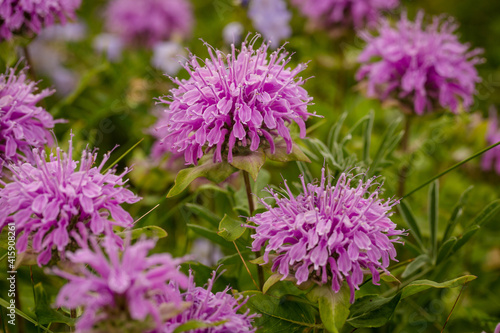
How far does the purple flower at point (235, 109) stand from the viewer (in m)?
1.40

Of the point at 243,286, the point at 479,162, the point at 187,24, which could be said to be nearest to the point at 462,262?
the point at 479,162

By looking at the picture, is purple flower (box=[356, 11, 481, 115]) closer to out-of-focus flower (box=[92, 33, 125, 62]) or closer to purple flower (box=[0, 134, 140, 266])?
purple flower (box=[0, 134, 140, 266])

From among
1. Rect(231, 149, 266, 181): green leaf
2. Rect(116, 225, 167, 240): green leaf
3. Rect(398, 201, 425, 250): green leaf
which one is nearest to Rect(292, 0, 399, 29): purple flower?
Rect(398, 201, 425, 250): green leaf

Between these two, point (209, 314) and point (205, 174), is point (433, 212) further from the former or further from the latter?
point (209, 314)

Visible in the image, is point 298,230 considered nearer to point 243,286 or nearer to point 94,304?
point 94,304

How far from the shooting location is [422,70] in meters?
2.20

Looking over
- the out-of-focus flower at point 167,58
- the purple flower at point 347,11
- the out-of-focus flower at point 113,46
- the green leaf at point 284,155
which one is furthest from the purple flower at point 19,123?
the out-of-focus flower at point 113,46

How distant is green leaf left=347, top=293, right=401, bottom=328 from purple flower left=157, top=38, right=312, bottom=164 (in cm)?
48

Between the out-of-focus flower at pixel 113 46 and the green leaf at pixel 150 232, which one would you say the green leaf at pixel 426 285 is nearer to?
the green leaf at pixel 150 232

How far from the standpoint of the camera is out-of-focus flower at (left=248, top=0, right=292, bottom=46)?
3.09 metres

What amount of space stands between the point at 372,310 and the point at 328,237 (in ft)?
0.88

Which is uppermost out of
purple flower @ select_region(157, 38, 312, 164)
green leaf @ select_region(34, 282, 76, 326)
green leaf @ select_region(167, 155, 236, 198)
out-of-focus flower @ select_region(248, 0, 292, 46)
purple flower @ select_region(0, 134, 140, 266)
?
out-of-focus flower @ select_region(248, 0, 292, 46)

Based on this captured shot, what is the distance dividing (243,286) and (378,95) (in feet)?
3.67

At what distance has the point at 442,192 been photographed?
2.66 metres
